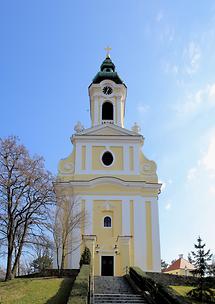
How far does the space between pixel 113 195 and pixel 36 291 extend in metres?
13.9

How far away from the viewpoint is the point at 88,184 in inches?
1228

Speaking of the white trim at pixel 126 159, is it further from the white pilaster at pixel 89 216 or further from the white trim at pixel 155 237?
the white pilaster at pixel 89 216

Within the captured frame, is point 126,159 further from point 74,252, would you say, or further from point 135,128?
point 74,252

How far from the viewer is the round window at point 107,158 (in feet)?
107

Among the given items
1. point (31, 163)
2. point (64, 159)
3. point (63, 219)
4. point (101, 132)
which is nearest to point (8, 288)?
point (31, 163)

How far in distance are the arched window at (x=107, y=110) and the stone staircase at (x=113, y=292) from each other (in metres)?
17.4

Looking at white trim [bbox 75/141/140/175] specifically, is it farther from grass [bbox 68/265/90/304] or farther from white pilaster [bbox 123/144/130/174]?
grass [bbox 68/265/90/304]

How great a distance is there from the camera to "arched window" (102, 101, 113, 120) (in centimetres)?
3694

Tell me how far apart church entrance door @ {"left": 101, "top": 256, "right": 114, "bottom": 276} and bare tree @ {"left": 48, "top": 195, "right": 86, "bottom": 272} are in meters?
2.15

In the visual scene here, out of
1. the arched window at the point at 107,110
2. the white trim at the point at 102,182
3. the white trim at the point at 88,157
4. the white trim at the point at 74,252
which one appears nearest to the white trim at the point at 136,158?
the white trim at the point at 102,182

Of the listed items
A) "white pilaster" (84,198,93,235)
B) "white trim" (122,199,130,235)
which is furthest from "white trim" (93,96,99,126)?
"white trim" (122,199,130,235)

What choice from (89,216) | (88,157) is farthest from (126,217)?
(88,157)

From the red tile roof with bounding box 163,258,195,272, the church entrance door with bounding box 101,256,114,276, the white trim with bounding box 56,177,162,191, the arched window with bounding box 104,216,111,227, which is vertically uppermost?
the white trim with bounding box 56,177,162,191

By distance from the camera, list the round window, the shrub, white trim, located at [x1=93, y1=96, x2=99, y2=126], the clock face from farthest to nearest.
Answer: the clock face → white trim, located at [x1=93, y1=96, x2=99, y2=126] → the round window → the shrub
